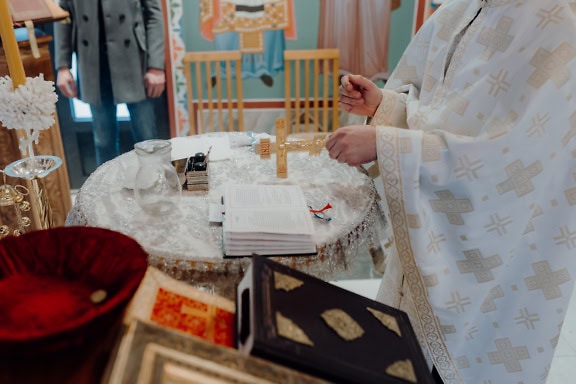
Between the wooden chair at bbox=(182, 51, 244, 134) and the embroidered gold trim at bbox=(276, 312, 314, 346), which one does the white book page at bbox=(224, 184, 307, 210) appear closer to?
the embroidered gold trim at bbox=(276, 312, 314, 346)

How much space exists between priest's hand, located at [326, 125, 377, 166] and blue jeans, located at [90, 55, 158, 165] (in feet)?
7.12

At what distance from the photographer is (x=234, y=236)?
117 centimetres

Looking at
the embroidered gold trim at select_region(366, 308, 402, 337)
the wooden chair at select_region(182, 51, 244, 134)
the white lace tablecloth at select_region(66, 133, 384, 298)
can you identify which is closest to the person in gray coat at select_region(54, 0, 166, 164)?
the wooden chair at select_region(182, 51, 244, 134)

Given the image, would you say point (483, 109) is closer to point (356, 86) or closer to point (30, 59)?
point (356, 86)

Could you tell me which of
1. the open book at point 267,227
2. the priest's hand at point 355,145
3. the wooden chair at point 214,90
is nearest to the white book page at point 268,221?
the open book at point 267,227

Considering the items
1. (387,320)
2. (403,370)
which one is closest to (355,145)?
(387,320)

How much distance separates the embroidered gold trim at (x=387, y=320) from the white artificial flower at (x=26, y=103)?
0.84 meters

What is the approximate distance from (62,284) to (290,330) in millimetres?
354

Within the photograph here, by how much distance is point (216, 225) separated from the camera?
1322mm

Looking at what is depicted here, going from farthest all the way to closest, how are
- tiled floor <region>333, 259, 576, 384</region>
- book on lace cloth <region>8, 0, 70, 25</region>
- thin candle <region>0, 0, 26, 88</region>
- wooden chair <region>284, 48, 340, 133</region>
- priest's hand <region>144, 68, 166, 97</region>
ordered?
wooden chair <region>284, 48, 340, 133</region> → priest's hand <region>144, 68, 166, 97</region> → tiled floor <region>333, 259, 576, 384</region> → book on lace cloth <region>8, 0, 70, 25</region> → thin candle <region>0, 0, 26, 88</region>

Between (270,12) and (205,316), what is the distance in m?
2.91

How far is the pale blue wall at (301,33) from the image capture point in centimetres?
336

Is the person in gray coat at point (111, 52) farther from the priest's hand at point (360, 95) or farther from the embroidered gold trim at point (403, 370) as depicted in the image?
the embroidered gold trim at point (403, 370)

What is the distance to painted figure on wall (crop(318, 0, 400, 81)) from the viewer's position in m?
3.39
